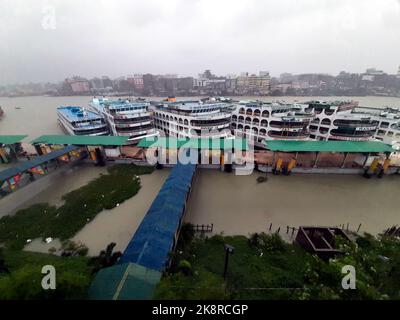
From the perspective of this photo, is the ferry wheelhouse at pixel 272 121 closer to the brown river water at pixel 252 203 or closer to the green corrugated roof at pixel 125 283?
the brown river water at pixel 252 203

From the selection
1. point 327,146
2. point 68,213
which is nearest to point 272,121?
point 327,146

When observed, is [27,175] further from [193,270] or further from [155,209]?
[193,270]

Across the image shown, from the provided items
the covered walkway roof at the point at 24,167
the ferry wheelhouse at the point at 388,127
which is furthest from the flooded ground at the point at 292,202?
the covered walkway roof at the point at 24,167

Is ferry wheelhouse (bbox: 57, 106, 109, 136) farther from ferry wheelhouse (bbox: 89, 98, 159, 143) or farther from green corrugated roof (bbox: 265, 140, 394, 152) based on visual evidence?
green corrugated roof (bbox: 265, 140, 394, 152)

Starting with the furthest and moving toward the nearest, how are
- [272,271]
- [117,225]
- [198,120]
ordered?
[198,120] → [117,225] → [272,271]

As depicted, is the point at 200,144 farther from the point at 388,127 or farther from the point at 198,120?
the point at 388,127

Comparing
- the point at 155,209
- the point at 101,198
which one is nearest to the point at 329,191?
the point at 155,209
